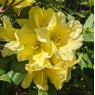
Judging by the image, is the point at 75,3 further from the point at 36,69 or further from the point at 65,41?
the point at 36,69

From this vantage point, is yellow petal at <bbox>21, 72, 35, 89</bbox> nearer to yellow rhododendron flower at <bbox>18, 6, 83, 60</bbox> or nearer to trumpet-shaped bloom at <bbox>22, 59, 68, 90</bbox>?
trumpet-shaped bloom at <bbox>22, 59, 68, 90</bbox>

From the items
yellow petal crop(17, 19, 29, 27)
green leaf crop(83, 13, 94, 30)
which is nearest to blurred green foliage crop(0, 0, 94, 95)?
green leaf crop(83, 13, 94, 30)

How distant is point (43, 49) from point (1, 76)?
0.17 m

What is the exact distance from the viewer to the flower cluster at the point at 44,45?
1.32 meters

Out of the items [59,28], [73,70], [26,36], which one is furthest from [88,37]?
[26,36]

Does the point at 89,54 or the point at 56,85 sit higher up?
the point at 56,85

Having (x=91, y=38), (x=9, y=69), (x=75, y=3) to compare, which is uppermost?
(x=9, y=69)

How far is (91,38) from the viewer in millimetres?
1641

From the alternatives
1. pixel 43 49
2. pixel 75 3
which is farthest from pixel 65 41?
pixel 75 3

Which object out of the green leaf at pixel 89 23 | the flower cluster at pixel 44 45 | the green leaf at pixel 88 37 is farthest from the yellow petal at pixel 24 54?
the green leaf at pixel 89 23

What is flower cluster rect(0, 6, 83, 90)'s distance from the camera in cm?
132

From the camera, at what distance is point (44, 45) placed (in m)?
1.36

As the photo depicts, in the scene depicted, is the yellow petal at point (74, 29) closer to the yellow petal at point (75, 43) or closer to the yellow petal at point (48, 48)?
the yellow petal at point (75, 43)

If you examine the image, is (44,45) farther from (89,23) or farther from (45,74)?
(89,23)
